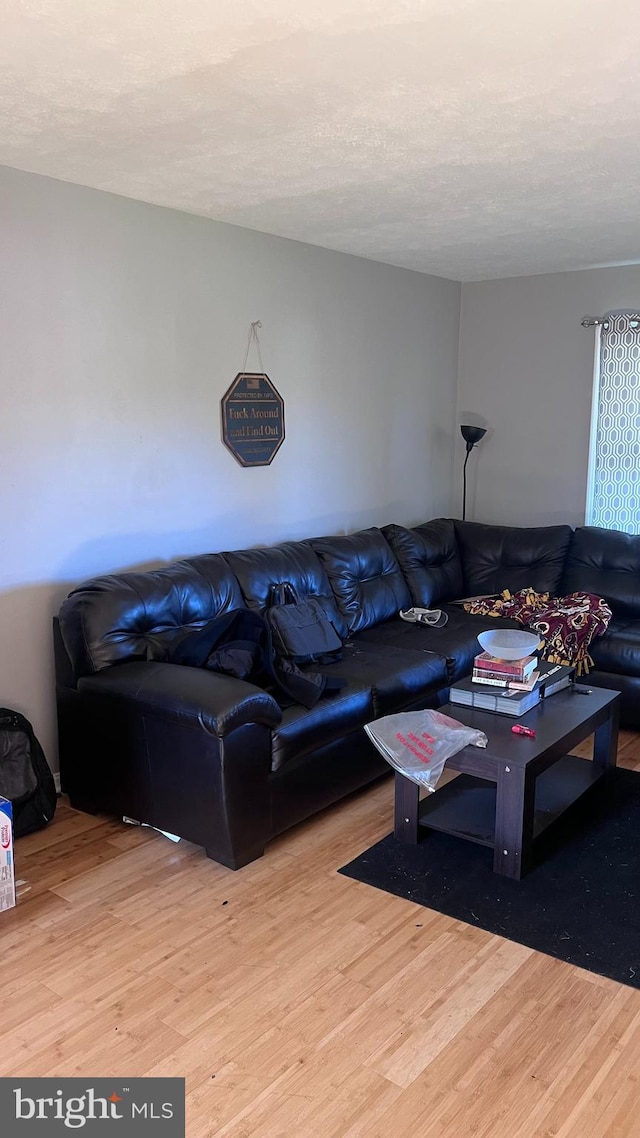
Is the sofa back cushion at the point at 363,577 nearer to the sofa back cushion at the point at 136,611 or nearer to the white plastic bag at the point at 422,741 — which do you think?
the sofa back cushion at the point at 136,611

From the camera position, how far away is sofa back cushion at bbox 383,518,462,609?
4715 millimetres

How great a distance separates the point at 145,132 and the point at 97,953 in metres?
2.47

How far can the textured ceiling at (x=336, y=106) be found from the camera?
1869mm

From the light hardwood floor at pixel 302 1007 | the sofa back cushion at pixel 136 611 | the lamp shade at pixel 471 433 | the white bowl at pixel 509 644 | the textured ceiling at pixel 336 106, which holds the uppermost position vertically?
the textured ceiling at pixel 336 106

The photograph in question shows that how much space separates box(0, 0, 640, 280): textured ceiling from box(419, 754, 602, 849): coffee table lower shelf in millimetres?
2215

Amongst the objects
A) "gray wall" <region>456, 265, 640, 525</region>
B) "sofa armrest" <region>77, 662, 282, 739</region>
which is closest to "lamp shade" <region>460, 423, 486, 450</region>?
"gray wall" <region>456, 265, 640, 525</region>

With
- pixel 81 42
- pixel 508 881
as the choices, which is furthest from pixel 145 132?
pixel 508 881

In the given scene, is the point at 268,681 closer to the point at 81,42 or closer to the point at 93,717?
the point at 93,717

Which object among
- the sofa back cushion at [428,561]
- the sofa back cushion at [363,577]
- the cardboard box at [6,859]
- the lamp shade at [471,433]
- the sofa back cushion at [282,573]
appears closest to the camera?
the cardboard box at [6,859]

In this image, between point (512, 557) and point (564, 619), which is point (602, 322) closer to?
point (512, 557)

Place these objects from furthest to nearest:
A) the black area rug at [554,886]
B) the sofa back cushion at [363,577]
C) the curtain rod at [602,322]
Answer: the curtain rod at [602,322] → the sofa back cushion at [363,577] → the black area rug at [554,886]

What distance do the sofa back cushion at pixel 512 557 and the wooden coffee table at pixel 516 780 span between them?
5.11ft

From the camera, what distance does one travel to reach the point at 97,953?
7.96 feet

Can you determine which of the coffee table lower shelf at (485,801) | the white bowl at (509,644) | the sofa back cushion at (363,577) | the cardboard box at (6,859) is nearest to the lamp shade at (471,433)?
the sofa back cushion at (363,577)
